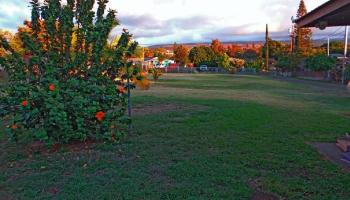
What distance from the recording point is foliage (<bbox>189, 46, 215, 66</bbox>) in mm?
72262

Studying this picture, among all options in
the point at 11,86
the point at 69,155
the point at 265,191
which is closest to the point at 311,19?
the point at 265,191

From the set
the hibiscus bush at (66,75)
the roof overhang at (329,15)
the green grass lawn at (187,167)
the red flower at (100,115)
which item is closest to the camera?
the green grass lawn at (187,167)

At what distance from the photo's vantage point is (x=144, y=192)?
3787mm

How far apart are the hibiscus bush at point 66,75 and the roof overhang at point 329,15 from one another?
3351 millimetres

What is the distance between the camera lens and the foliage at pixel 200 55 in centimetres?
7226

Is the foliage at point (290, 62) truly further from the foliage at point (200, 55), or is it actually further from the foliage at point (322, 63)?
the foliage at point (200, 55)

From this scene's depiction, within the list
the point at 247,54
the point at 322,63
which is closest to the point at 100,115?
the point at 322,63

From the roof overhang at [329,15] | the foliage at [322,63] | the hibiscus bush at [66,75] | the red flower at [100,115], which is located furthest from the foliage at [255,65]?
the red flower at [100,115]

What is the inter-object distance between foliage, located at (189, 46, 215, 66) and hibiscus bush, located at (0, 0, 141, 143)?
66.0 m

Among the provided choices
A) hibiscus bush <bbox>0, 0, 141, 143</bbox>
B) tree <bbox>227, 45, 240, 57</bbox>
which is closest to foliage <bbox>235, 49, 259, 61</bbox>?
tree <bbox>227, 45, 240, 57</bbox>

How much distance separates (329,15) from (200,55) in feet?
223

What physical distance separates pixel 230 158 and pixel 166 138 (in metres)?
1.86

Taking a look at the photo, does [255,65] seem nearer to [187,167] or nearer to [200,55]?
[200,55]

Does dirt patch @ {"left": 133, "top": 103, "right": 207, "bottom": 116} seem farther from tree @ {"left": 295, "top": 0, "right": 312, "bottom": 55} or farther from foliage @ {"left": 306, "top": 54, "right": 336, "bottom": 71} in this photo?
tree @ {"left": 295, "top": 0, "right": 312, "bottom": 55}
